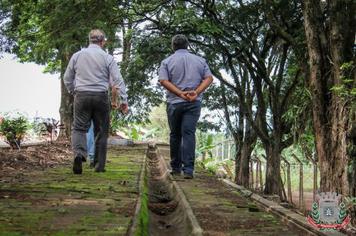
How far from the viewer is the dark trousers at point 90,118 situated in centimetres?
663

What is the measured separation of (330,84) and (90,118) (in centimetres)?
395

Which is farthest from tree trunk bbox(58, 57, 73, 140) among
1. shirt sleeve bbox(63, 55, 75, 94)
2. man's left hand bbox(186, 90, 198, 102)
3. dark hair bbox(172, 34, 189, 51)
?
man's left hand bbox(186, 90, 198, 102)

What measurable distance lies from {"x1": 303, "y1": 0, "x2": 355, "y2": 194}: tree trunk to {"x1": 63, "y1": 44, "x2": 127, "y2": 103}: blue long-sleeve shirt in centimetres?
334

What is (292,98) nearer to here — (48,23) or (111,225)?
(48,23)

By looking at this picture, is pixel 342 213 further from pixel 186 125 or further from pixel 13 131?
pixel 13 131

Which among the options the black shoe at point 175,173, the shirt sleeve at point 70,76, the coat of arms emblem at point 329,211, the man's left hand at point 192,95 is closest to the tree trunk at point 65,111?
the shirt sleeve at point 70,76

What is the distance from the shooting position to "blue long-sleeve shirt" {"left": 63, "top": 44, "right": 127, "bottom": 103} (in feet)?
22.0

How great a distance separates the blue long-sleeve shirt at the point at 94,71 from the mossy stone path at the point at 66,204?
1.17m

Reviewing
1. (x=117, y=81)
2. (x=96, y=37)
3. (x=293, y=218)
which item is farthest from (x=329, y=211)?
(x=96, y=37)

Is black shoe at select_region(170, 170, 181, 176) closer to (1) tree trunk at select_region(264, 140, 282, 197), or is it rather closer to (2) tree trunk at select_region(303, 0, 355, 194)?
(2) tree trunk at select_region(303, 0, 355, 194)

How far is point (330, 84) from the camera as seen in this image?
27.7 ft

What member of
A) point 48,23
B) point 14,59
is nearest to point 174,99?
point 48,23

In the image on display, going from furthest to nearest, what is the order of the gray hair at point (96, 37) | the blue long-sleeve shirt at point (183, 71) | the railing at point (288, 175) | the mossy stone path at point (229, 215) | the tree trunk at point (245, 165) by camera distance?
the tree trunk at point (245, 165) < the railing at point (288, 175) < the blue long-sleeve shirt at point (183, 71) < the gray hair at point (96, 37) < the mossy stone path at point (229, 215)

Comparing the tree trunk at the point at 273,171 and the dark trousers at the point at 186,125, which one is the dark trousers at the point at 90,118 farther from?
the tree trunk at the point at 273,171
